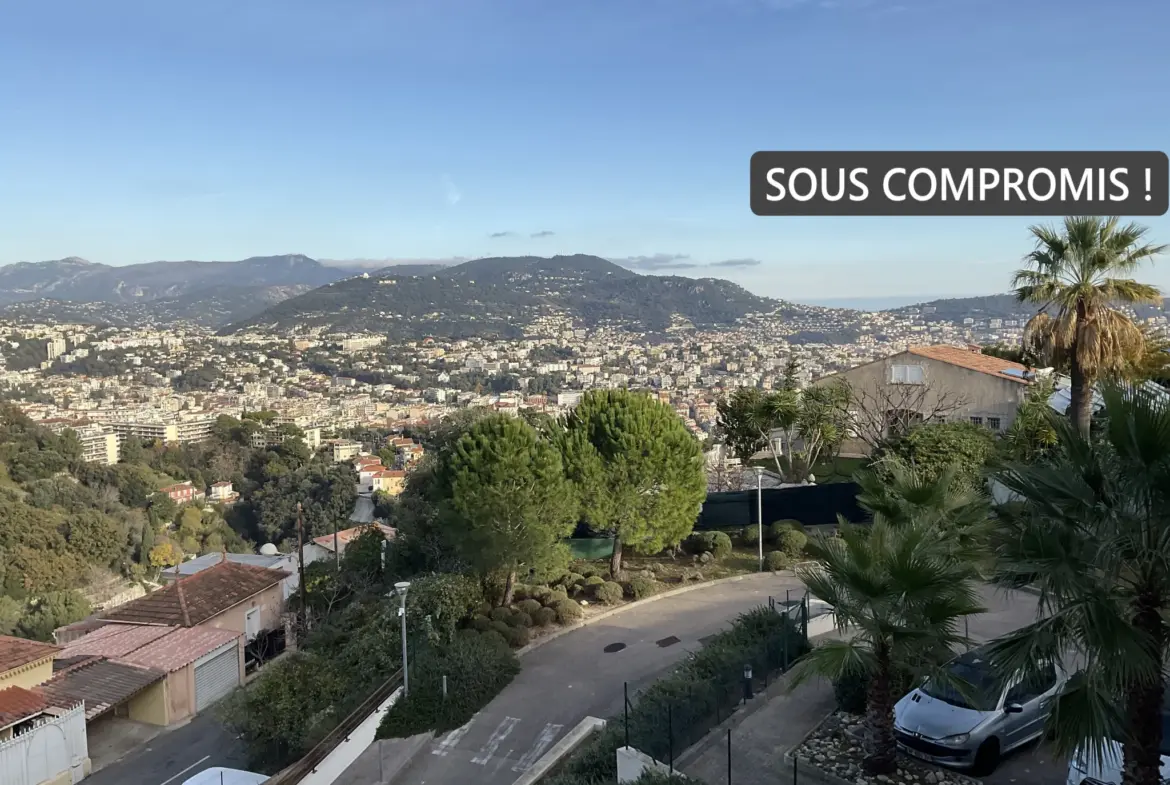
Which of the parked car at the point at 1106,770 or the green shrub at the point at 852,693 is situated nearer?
the parked car at the point at 1106,770

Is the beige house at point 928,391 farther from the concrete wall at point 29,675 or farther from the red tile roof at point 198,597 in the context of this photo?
the concrete wall at point 29,675

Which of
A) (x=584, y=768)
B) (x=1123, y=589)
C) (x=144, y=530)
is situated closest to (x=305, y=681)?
(x=584, y=768)

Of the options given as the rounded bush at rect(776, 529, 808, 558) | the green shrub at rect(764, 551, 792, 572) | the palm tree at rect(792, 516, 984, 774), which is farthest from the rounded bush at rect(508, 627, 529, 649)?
the palm tree at rect(792, 516, 984, 774)

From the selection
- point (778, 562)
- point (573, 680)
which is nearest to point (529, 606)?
point (573, 680)

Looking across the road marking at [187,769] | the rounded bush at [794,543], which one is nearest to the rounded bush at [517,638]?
the road marking at [187,769]

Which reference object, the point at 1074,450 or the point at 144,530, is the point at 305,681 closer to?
the point at 1074,450

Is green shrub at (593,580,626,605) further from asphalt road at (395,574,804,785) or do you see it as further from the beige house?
the beige house

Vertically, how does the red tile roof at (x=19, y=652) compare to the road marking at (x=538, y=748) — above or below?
below
